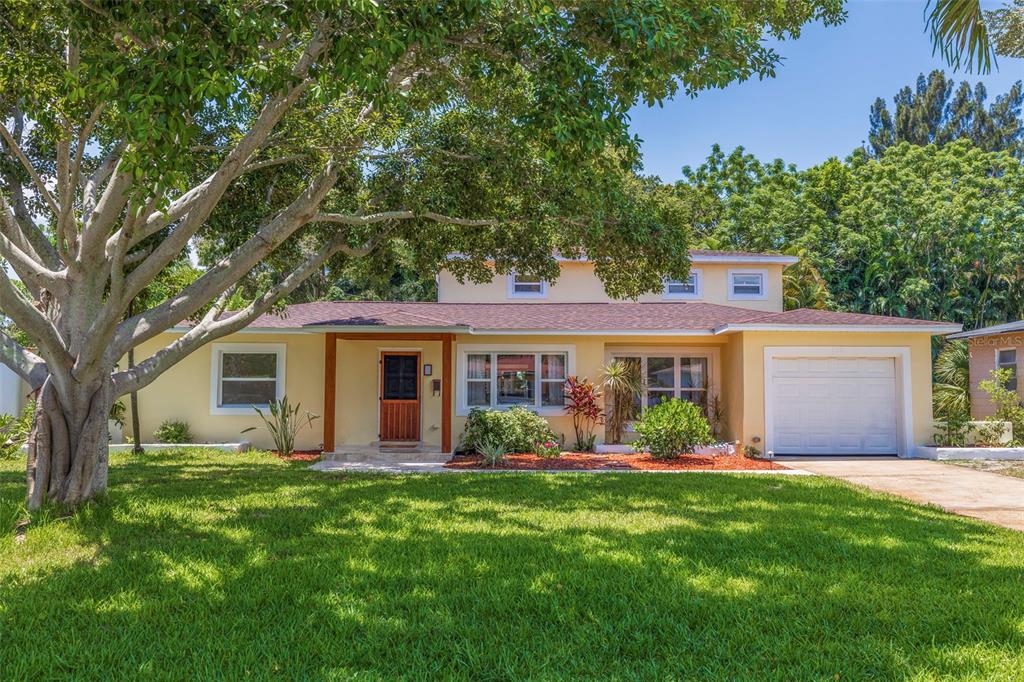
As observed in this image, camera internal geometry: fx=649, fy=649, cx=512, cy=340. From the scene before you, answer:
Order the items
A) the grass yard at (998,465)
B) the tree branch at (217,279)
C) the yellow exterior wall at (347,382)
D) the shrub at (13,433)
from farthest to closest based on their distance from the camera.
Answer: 1. the yellow exterior wall at (347,382)
2. the shrub at (13,433)
3. the grass yard at (998,465)
4. the tree branch at (217,279)

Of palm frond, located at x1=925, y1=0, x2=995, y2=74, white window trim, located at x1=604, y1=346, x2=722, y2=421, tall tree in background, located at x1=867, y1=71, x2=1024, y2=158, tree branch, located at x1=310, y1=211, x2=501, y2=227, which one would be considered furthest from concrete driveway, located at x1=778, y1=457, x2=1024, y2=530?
tall tree in background, located at x1=867, y1=71, x2=1024, y2=158

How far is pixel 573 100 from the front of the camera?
20.4 feet

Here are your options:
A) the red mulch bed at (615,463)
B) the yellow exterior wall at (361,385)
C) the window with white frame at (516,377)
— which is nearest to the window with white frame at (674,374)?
the window with white frame at (516,377)

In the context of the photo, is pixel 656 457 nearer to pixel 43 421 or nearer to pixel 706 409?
pixel 706 409

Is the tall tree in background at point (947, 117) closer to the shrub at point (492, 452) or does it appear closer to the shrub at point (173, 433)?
the shrub at point (492, 452)

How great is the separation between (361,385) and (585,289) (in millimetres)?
7367

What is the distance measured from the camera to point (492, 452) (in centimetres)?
1312

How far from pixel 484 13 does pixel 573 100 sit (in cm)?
127

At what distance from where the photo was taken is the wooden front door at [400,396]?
15.3m

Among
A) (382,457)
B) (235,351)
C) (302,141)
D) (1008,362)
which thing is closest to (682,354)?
(382,457)

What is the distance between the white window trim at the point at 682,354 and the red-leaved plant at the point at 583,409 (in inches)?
49.7

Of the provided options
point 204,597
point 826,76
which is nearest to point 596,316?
point 826,76

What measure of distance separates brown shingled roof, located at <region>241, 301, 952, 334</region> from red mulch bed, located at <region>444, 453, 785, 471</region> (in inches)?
112

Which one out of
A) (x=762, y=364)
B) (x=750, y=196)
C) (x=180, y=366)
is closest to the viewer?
(x=762, y=364)
